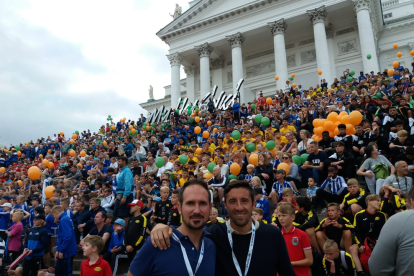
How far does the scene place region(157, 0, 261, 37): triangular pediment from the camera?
3095 centimetres

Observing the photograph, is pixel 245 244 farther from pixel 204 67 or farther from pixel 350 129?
pixel 204 67

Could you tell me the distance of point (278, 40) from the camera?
27344mm

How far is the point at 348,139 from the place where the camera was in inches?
328

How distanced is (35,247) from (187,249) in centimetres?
595

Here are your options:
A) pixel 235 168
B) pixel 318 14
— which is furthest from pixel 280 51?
pixel 235 168

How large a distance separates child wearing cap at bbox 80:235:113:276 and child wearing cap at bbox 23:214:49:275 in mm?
2523

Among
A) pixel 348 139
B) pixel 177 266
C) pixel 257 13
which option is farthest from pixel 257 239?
pixel 257 13

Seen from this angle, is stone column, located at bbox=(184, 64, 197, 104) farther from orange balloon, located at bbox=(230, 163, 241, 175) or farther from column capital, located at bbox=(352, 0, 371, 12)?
orange balloon, located at bbox=(230, 163, 241, 175)

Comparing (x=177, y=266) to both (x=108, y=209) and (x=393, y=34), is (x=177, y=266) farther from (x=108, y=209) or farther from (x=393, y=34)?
(x=393, y=34)

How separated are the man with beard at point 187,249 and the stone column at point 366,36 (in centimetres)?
2539

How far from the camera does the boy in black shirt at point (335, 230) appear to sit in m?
4.86

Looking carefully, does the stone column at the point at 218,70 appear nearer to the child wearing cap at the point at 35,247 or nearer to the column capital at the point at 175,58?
the column capital at the point at 175,58

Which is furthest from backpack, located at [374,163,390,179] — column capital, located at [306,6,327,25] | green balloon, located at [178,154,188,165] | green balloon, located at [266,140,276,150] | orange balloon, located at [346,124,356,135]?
column capital, located at [306,6,327,25]

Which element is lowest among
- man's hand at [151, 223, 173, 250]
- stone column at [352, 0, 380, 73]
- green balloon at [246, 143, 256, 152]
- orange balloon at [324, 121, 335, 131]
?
man's hand at [151, 223, 173, 250]
